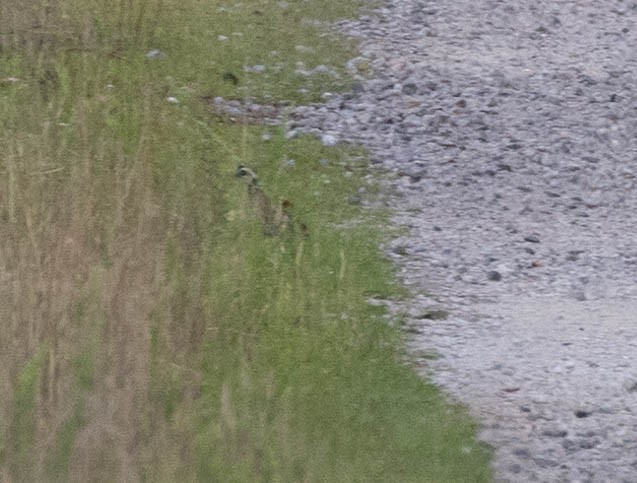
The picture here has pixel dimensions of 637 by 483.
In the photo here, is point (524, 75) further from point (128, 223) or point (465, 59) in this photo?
point (128, 223)

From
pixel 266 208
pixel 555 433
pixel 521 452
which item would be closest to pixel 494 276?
pixel 266 208

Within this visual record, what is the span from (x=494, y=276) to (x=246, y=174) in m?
1.42

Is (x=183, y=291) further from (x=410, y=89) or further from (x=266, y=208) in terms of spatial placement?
(x=410, y=89)

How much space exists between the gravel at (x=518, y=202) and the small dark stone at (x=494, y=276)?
1 centimetres

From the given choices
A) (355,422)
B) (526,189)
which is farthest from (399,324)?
(526,189)

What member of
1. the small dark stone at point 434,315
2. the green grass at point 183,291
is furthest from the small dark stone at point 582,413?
the small dark stone at point 434,315

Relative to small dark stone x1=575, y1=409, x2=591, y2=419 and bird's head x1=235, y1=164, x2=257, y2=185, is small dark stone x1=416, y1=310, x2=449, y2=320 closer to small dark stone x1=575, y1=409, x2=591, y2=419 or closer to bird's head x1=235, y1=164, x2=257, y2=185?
small dark stone x1=575, y1=409, x2=591, y2=419

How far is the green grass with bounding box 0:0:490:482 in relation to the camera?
413 centimetres

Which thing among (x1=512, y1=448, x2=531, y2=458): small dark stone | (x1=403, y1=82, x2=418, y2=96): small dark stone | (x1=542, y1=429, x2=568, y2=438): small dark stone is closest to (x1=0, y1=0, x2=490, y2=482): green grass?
(x1=512, y1=448, x2=531, y2=458): small dark stone

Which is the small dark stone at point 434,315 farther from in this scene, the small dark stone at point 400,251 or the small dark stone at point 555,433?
the small dark stone at point 555,433

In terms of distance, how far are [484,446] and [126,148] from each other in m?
2.84

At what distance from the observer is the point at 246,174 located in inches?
255

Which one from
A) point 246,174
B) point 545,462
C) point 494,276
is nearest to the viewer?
point 545,462

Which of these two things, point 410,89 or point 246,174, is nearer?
point 246,174
